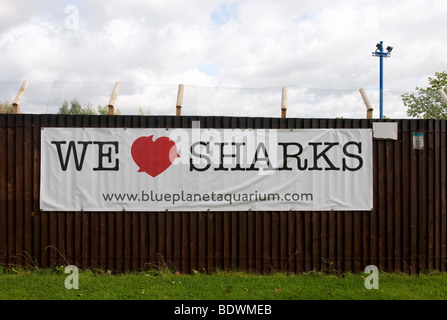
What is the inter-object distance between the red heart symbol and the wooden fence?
0.92ft

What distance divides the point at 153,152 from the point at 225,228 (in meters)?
1.82

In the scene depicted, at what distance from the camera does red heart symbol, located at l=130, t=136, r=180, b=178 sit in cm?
612

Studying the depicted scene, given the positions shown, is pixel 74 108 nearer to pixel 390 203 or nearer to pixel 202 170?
pixel 202 170

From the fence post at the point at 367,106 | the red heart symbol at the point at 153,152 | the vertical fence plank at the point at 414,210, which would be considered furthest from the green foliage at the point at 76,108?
the vertical fence plank at the point at 414,210

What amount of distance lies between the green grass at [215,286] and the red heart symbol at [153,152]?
1.85 m

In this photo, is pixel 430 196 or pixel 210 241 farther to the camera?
pixel 430 196

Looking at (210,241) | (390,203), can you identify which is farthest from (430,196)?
(210,241)

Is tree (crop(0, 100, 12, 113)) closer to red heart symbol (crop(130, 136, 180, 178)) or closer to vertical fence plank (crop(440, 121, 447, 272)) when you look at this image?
red heart symbol (crop(130, 136, 180, 178))

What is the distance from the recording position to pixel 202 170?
6.13 metres

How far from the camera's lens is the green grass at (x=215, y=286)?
4.87m

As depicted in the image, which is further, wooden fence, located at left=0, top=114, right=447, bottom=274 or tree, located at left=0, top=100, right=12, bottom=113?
tree, located at left=0, top=100, right=12, bottom=113

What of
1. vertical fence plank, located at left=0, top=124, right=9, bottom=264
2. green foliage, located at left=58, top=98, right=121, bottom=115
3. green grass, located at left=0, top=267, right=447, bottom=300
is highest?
green foliage, located at left=58, top=98, right=121, bottom=115

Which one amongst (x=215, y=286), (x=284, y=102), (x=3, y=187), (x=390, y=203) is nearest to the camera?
(x=215, y=286)

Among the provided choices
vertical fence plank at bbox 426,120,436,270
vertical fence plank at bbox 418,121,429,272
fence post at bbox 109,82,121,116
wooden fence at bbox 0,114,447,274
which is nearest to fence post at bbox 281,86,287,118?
wooden fence at bbox 0,114,447,274
